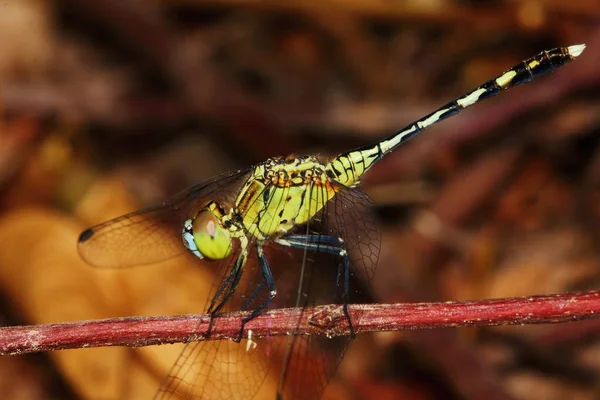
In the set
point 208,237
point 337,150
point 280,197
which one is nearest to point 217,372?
point 208,237

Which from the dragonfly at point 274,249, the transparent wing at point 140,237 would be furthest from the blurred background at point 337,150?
the dragonfly at point 274,249

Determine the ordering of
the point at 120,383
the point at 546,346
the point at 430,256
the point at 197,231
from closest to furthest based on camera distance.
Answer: the point at 197,231 → the point at 120,383 → the point at 546,346 → the point at 430,256

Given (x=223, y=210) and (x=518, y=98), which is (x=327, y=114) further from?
(x=223, y=210)

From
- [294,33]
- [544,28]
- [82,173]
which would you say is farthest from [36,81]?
Answer: [544,28]

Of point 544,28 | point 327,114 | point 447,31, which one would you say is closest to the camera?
point 327,114

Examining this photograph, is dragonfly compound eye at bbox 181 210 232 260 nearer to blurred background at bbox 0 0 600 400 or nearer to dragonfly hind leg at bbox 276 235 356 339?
dragonfly hind leg at bbox 276 235 356 339

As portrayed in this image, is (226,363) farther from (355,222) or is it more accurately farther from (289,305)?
(355,222)
